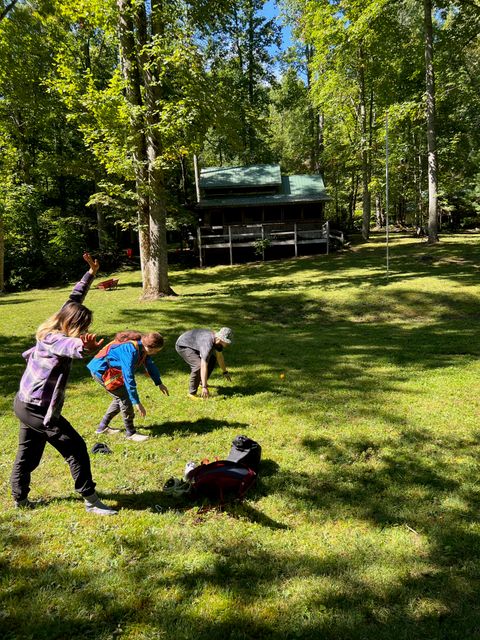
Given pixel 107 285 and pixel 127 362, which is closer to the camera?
pixel 127 362

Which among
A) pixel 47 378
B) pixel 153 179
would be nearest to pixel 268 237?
pixel 153 179

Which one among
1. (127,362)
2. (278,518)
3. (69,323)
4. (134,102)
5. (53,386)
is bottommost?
(278,518)

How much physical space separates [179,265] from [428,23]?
2038cm

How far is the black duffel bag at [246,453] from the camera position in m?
4.82

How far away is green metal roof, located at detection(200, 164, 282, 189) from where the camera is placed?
107 feet

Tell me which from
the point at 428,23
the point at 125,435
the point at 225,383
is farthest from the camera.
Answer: the point at 428,23

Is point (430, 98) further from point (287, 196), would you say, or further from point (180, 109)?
point (180, 109)

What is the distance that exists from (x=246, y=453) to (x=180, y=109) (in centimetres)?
1267

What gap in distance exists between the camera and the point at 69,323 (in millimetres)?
3777

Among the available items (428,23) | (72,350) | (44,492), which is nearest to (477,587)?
(72,350)

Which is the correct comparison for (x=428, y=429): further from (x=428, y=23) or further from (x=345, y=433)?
(x=428, y=23)

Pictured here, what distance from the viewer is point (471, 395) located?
711cm

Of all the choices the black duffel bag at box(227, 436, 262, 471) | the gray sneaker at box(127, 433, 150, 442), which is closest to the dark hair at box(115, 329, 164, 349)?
the gray sneaker at box(127, 433, 150, 442)

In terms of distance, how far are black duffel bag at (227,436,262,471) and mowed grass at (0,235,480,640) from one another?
0.63 ft
